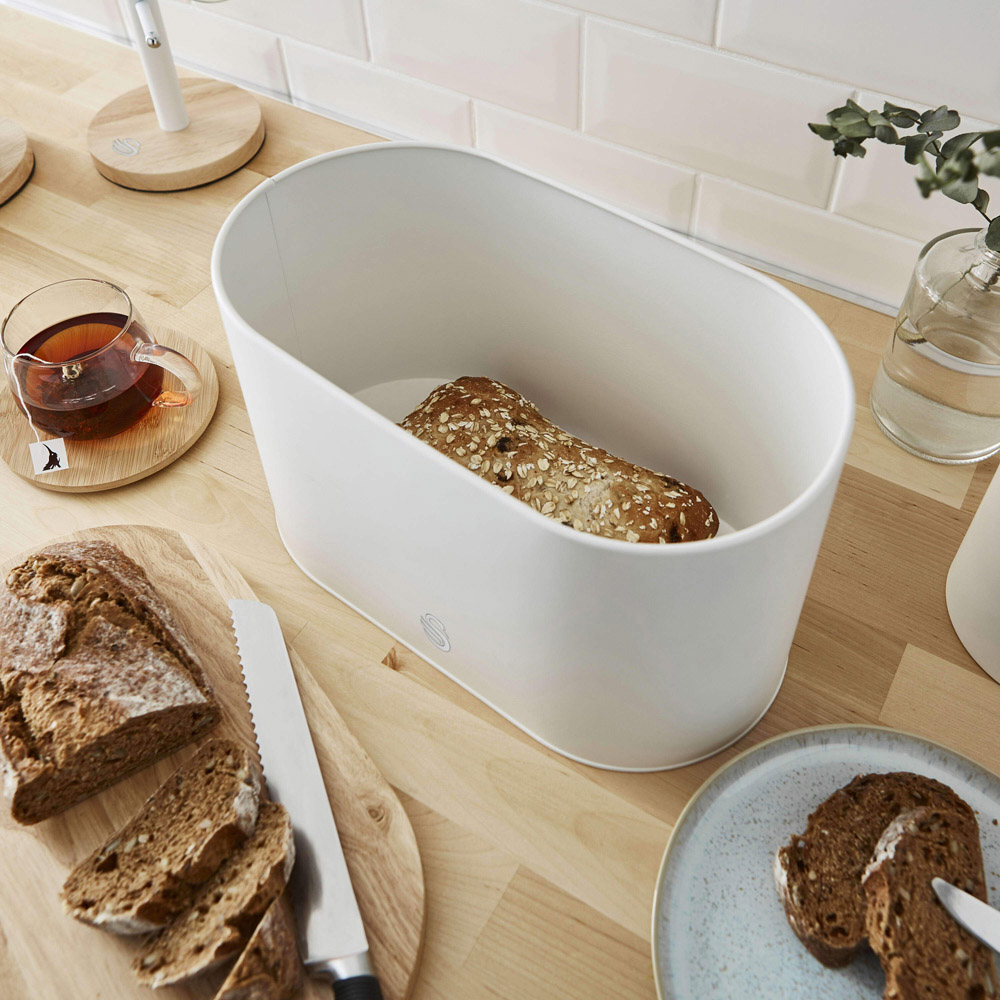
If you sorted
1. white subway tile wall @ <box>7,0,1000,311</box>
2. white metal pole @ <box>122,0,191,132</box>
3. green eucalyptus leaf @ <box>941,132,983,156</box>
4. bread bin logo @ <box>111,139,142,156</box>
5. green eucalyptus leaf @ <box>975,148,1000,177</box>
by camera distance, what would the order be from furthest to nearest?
bread bin logo @ <box>111,139,142,156</box> < white metal pole @ <box>122,0,191,132</box> < white subway tile wall @ <box>7,0,1000,311</box> < green eucalyptus leaf @ <box>941,132,983,156</box> < green eucalyptus leaf @ <box>975,148,1000,177</box>

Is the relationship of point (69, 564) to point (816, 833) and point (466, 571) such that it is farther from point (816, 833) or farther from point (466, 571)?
point (816, 833)

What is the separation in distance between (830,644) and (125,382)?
0.56 meters

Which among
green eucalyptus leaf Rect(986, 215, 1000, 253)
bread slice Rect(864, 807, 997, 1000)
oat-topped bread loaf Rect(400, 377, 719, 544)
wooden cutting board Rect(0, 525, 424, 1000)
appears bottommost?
wooden cutting board Rect(0, 525, 424, 1000)

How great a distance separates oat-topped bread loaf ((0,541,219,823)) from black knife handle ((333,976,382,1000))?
0.18 m

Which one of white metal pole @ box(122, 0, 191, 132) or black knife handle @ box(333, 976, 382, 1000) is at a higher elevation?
white metal pole @ box(122, 0, 191, 132)

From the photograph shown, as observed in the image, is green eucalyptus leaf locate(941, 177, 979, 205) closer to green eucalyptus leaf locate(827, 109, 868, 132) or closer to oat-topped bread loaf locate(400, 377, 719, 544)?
green eucalyptus leaf locate(827, 109, 868, 132)

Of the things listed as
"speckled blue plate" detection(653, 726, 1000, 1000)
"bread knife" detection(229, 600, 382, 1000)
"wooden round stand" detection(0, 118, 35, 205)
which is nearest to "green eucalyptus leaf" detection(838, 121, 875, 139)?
"speckled blue plate" detection(653, 726, 1000, 1000)

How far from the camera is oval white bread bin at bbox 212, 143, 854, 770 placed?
17.9 inches

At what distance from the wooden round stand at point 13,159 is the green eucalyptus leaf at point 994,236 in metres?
0.90

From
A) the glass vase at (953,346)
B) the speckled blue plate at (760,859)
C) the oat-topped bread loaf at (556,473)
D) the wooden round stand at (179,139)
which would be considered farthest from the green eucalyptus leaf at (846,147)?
the wooden round stand at (179,139)

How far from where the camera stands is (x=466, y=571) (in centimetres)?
50

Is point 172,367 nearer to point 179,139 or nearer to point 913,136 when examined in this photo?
point 179,139

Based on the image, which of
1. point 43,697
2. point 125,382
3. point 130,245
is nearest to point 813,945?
point 43,697

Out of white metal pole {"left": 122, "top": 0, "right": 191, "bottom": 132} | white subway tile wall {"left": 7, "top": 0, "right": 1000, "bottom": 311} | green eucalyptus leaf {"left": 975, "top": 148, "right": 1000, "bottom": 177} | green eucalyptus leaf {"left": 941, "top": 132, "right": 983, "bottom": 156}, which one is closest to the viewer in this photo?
green eucalyptus leaf {"left": 975, "top": 148, "right": 1000, "bottom": 177}
